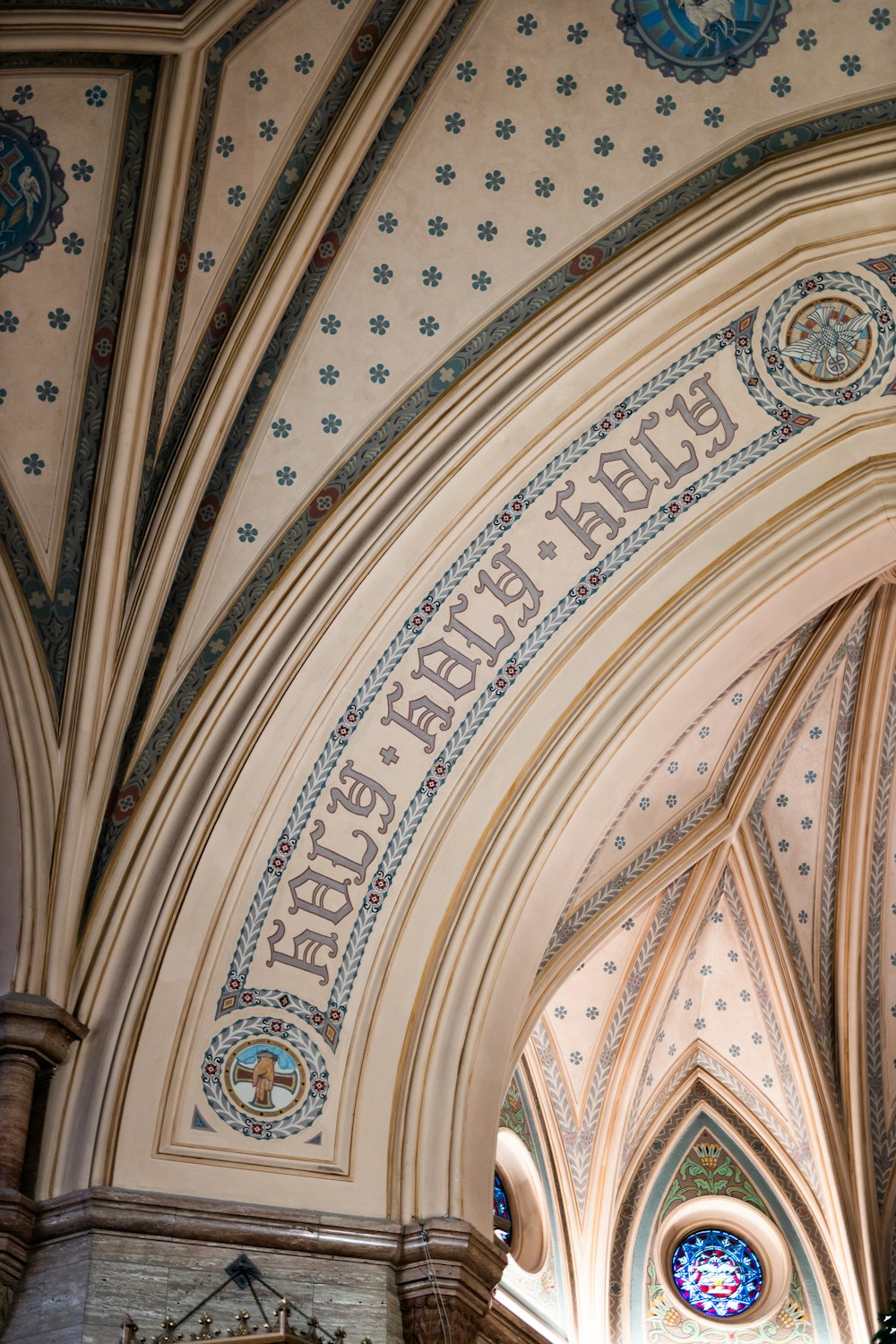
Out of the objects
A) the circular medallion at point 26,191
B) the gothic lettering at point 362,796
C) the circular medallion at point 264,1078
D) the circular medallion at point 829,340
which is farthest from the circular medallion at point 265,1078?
the circular medallion at point 829,340

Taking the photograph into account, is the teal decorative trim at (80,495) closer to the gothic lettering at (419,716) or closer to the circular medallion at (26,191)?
the circular medallion at (26,191)

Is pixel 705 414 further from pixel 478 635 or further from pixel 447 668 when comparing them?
pixel 447 668

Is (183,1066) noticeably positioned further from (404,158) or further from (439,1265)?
(404,158)

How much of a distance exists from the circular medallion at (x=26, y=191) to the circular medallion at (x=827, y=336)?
4.04 meters

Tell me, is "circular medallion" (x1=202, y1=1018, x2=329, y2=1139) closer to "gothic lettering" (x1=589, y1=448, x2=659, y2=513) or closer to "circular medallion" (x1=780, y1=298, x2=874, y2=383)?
"gothic lettering" (x1=589, y1=448, x2=659, y2=513)

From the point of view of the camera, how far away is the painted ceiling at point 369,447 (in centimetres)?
907

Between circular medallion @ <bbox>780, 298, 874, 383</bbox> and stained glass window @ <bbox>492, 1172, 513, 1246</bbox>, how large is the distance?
6.03m

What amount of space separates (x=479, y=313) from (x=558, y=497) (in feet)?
3.75

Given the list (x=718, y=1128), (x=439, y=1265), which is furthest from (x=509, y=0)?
(x=718, y=1128)

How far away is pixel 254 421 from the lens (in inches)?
380

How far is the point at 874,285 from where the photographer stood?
9.62m

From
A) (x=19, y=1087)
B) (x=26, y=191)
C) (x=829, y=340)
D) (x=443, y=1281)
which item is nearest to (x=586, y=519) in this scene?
(x=829, y=340)

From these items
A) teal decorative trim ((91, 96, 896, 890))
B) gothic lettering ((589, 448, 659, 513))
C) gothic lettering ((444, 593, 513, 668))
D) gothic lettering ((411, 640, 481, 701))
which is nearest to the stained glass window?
gothic lettering ((411, 640, 481, 701))

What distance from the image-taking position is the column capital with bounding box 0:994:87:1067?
28.0 feet
